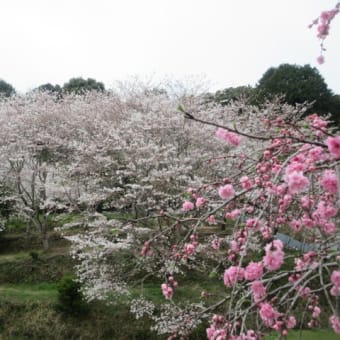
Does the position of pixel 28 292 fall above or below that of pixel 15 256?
below

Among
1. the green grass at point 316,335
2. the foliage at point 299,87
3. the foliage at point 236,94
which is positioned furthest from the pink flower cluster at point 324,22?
the foliage at point 299,87

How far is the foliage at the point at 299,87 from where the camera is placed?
1748cm

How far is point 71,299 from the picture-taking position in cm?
773

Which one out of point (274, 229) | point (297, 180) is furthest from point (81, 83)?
point (297, 180)

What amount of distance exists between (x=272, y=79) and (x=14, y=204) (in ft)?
41.6

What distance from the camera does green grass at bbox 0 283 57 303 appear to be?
8344mm

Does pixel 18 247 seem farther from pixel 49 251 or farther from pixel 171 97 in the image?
pixel 171 97

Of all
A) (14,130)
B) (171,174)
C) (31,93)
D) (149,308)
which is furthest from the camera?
(31,93)

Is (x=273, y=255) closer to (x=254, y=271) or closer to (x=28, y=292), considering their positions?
(x=254, y=271)

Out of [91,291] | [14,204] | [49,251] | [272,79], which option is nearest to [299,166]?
[91,291]

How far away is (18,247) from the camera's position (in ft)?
38.7

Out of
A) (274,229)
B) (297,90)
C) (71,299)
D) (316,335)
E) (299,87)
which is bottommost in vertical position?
(316,335)

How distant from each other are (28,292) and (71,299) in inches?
64.5

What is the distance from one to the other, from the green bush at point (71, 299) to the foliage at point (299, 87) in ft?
39.8
